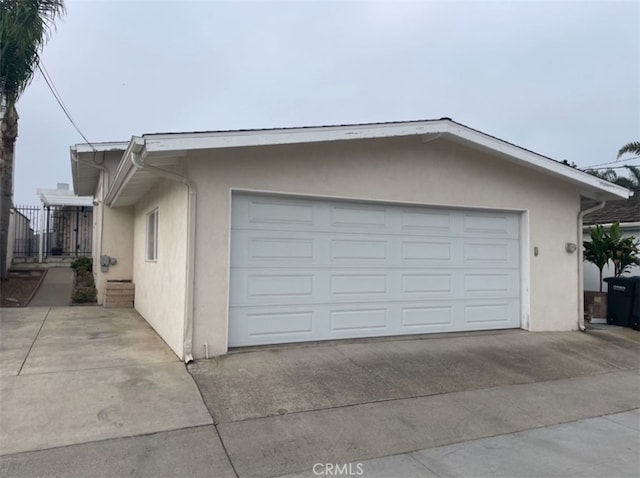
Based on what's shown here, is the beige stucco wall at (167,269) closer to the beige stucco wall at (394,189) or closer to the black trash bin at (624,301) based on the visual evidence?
the beige stucco wall at (394,189)

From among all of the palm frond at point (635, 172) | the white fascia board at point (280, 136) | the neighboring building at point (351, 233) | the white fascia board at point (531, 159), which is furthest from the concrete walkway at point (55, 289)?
the palm frond at point (635, 172)

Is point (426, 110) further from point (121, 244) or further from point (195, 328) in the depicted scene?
point (195, 328)

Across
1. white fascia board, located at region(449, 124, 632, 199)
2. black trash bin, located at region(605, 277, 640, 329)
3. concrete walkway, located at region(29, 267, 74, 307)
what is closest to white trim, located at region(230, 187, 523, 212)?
white fascia board, located at region(449, 124, 632, 199)

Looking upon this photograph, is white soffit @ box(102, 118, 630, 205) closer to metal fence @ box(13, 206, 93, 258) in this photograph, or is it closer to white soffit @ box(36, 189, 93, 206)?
white soffit @ box(36, 189, 93, 206)

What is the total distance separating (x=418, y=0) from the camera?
9586 millimetres

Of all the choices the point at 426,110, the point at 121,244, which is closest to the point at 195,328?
the point at 121,244

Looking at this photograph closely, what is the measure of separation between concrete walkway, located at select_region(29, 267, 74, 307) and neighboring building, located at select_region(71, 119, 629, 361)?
3.13m

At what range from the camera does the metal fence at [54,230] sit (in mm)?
16953

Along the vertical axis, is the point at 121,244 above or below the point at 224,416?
above

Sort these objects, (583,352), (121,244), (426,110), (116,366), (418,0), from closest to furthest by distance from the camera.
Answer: (116,366)
(583,352)
(418,0)
(121,244)
(426,110)

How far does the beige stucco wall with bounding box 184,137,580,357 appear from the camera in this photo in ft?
19.1

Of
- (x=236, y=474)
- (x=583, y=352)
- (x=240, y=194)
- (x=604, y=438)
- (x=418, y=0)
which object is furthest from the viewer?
(x=418, y=0)

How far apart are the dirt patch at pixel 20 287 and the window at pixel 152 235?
381 cm

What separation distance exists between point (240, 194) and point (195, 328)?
6.42 ft
